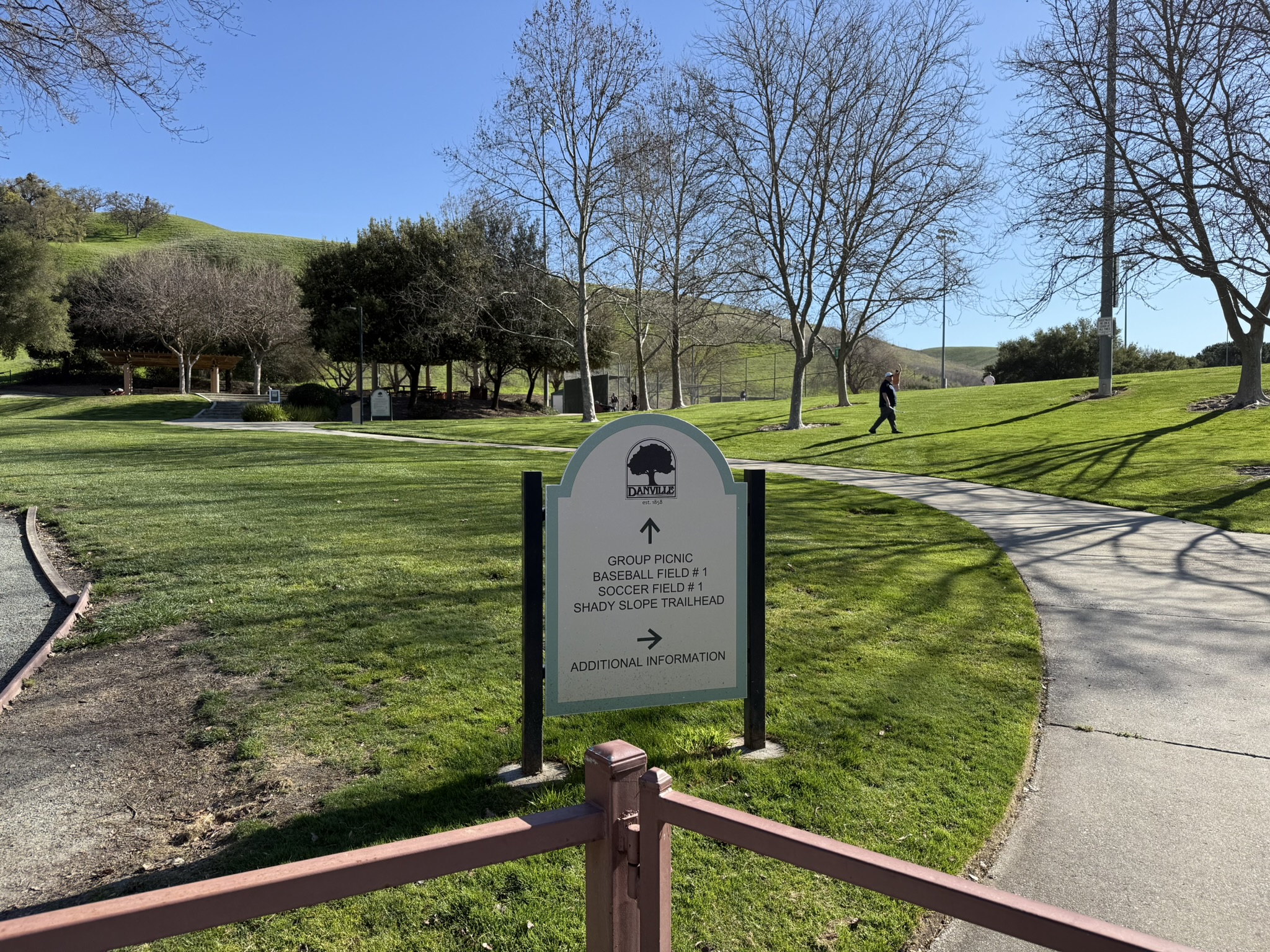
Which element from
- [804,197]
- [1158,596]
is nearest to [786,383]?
[804,197]

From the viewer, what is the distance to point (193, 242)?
10588 cm

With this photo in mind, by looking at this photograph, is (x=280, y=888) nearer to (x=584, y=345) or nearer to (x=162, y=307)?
(x=584, y=345)

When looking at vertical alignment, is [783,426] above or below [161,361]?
below

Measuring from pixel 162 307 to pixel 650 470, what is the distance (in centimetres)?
4880

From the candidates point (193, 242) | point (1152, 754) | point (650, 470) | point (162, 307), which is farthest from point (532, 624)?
point (193, 242)

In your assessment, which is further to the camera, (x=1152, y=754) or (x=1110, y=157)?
(x=1110, y=157)

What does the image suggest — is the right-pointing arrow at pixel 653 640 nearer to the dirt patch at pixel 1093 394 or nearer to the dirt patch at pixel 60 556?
the dirt patch at pixel 60 556

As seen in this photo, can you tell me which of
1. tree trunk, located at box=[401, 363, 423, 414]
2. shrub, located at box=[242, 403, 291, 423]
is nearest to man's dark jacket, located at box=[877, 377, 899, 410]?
shrub, located at box=[242, 403, 291, 423]

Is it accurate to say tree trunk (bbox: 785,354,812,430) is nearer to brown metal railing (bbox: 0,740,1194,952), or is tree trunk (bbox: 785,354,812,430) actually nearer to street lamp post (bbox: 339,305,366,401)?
street lamp post (bbox: 339,305,366,401)

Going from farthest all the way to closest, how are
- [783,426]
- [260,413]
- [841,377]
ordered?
[841,377]
[260,413]
[783,426]

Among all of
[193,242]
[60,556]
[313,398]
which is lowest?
[60,556]

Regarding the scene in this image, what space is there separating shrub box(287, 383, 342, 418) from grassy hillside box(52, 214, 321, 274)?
58.3m

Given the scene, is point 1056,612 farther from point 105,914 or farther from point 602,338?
point 602,338

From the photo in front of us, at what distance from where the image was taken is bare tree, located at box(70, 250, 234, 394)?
1817 inches
